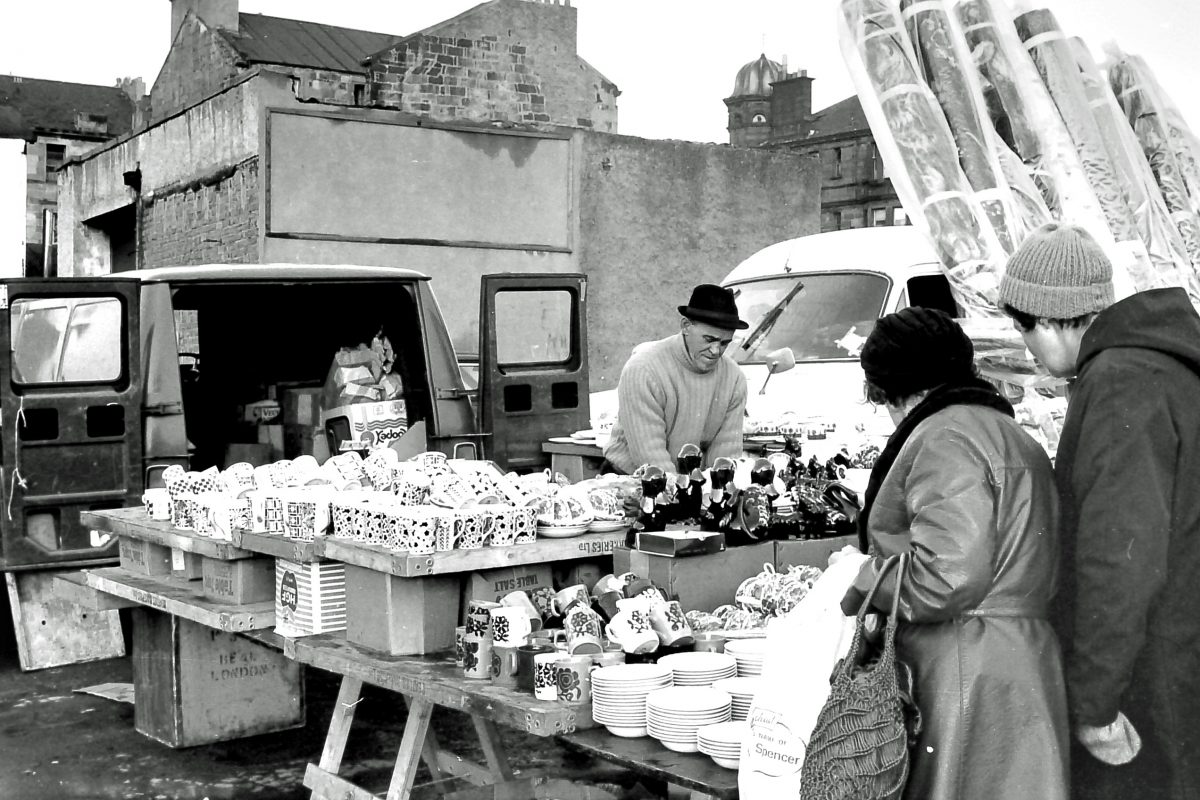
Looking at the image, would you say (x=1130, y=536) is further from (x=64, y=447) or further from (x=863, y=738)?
(x=64, y=447)

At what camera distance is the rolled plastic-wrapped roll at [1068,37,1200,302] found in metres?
6.84

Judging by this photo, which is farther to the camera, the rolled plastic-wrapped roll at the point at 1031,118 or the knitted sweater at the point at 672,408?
the rolled plastic-wrapped roll at the point at 1031,118

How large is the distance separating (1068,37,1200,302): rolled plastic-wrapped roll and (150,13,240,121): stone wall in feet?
60.9

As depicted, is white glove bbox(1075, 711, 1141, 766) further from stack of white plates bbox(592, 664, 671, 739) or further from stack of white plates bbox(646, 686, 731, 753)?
stack of white plates bbox(592, 664, 671, 739)

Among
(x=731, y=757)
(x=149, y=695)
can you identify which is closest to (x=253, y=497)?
(x=149, y=695)

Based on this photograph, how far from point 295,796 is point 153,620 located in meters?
1.08

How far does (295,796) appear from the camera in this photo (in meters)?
5.05

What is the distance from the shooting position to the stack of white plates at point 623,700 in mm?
3238

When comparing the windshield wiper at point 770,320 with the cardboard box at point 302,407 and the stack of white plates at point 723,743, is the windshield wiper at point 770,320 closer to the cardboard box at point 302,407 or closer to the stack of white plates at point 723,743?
the cardboard box at point 302,407

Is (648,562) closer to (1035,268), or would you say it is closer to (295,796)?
(1035,268)

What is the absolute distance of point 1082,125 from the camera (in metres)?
6.86

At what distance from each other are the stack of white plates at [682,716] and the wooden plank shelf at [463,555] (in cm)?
92

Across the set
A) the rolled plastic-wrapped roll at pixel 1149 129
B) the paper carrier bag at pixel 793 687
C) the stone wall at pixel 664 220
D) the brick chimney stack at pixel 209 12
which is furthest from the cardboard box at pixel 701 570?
the brick chimney stack at pixel 209 12

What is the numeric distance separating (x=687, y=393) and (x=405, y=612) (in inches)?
81.4
